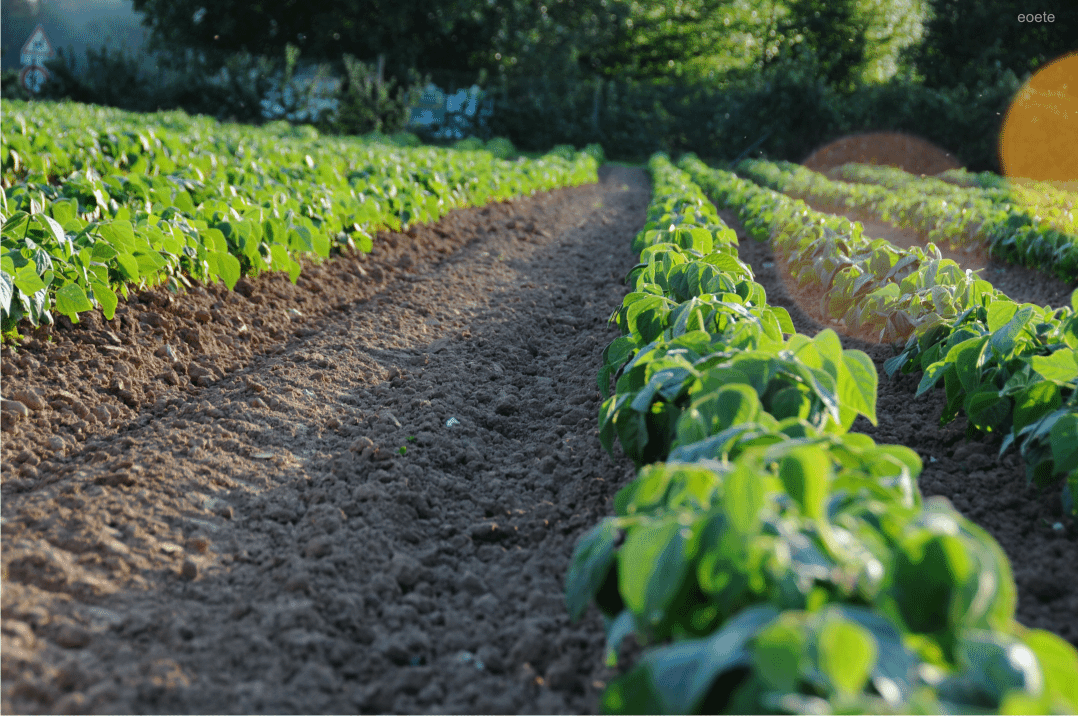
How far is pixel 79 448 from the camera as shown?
115 inches

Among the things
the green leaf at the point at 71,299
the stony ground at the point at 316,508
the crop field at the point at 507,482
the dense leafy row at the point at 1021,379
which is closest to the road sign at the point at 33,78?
the crop field at the point at 507,482

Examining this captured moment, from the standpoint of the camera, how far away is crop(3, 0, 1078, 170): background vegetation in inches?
1025

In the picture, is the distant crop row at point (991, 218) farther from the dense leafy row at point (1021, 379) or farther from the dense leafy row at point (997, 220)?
the dense leafy row at point (1021, 379)

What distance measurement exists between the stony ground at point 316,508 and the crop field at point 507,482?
0.04ft

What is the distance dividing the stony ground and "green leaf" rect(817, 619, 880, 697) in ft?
3.29

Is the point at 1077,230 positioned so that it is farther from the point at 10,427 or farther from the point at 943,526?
the point at 10,427

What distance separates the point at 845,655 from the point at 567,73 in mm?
31788

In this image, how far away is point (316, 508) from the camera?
103 inches

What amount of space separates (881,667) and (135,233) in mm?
4185

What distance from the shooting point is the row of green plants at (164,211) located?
3520mm

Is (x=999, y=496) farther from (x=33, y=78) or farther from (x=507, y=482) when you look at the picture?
(x=33, y=78)

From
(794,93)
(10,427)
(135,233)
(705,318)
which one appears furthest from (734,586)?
(794,93)

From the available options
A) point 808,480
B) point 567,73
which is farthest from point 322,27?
point 808,480

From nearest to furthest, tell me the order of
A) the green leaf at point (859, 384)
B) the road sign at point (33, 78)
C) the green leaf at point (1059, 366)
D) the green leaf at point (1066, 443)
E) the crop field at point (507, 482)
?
the crop field at point (507, 482) → the green leaf at point (859, 384) → the green leaf at point (1066, 443) → the green leaf at point (1059, 366) → the road sign at point (33, 78)
